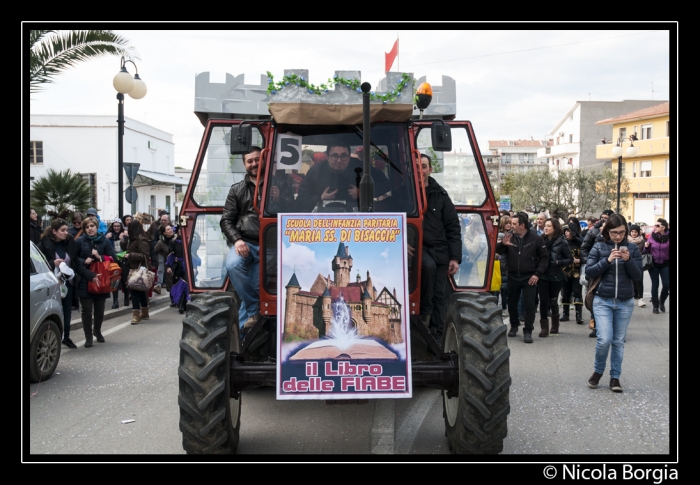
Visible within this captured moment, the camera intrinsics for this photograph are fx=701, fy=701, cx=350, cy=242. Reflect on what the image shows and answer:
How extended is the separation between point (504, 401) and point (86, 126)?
4857 centimetres

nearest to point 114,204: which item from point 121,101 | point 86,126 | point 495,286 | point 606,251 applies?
point 86,126

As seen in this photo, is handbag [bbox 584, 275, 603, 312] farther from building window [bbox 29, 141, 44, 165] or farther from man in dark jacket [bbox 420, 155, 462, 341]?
building window [bbox 29, 141, 44, 165]

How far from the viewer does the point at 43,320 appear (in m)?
8.00

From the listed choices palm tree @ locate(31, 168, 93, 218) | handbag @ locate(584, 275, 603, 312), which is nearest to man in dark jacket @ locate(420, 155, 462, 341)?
handbag @ locate(584, 275, 603, 312)

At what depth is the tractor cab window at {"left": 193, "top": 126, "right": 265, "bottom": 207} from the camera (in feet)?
24.8

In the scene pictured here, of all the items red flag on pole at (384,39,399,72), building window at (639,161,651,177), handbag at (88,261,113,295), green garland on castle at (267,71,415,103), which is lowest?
handbag at (88,261,113,295)

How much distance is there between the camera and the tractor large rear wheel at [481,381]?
4711mm

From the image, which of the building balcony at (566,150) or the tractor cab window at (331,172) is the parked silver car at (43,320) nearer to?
the tractor cab window at (331,172)

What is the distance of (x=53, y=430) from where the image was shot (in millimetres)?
6141

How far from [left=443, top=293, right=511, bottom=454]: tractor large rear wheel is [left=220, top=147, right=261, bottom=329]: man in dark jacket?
1.96 m

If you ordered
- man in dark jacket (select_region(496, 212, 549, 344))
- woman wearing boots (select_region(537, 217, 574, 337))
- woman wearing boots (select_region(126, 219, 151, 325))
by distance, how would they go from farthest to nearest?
woman wearing boots (select_region(126, 219, 151, 325)), woman wearing boots (select_region(537, 217, 574, 337)), man in dark jacket (select_region(496, 212, 549, 344))

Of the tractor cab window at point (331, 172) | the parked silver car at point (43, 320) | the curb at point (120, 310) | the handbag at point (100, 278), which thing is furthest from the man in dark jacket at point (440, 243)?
the curb at point (120, 310)

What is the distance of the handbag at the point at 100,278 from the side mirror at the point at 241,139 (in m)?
5.23

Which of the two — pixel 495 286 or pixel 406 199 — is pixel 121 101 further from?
pixel 406 199
